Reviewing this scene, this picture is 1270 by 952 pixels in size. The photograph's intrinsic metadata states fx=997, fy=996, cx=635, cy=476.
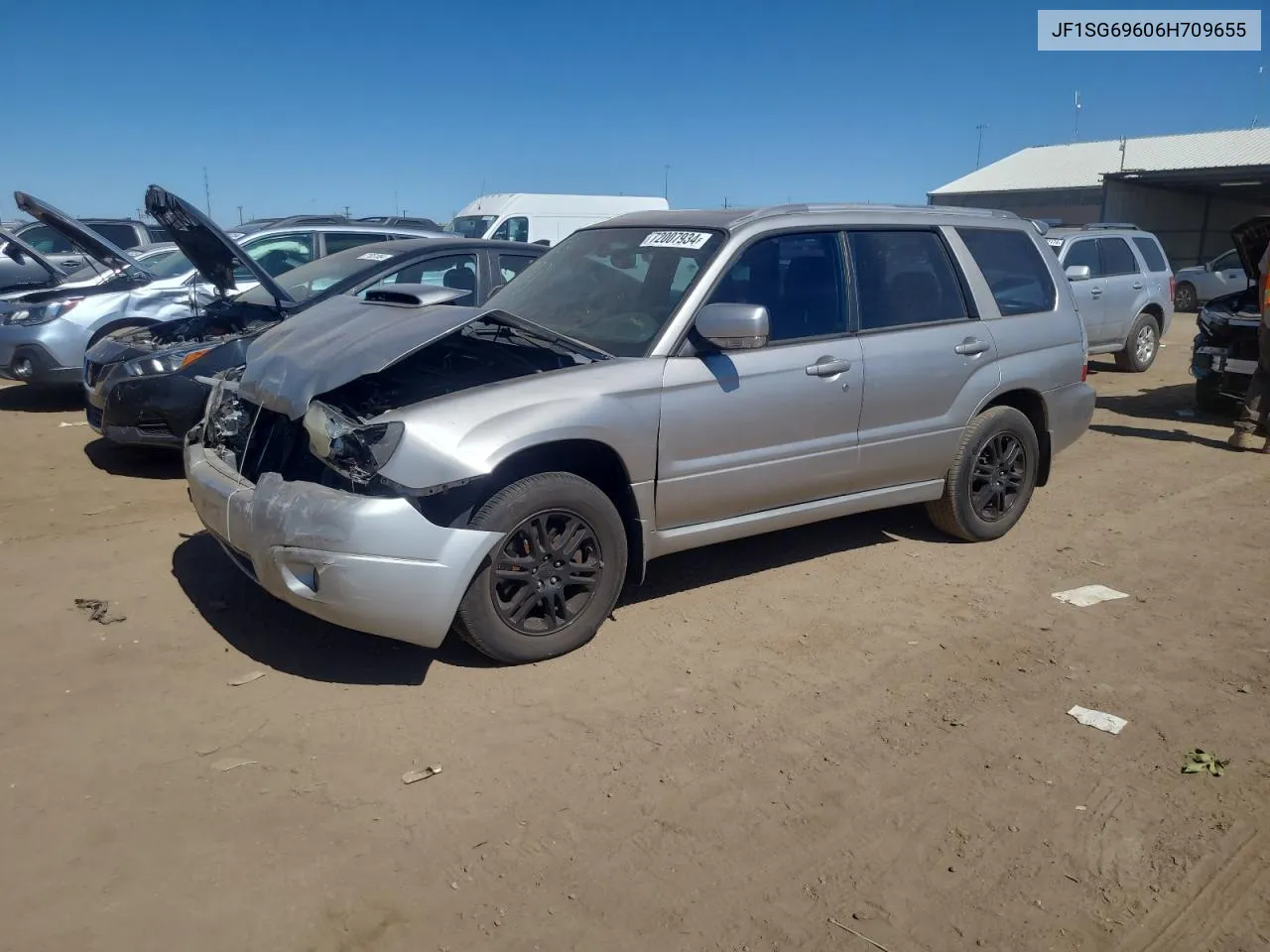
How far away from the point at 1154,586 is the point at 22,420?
30.3ft

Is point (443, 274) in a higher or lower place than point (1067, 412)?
higher

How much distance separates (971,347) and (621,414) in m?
2.35

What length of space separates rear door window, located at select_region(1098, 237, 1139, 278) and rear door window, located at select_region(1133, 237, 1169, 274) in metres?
0.24

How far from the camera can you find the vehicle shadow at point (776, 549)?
521 centimetres

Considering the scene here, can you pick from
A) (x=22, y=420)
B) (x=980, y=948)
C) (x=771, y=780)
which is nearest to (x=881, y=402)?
(x=771, y=780)

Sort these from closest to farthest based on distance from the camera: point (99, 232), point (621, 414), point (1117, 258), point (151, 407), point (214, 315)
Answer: point (621, 414) < point (151, 407) < point (214, 315) < point (1117, 258) < point (99, 232)

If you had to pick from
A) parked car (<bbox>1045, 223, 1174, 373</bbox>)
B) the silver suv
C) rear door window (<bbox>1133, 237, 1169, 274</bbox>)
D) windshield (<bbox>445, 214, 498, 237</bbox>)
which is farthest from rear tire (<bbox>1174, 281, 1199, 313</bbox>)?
the silver suv

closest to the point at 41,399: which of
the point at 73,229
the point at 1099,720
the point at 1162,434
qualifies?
the point at 73,229

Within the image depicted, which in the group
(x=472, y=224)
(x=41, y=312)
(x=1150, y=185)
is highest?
(x=1150, y=185)

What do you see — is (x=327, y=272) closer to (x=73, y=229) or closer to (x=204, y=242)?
(x=204, y=242)

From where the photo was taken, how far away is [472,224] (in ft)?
72.6

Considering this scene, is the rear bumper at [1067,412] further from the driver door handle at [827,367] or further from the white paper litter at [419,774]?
the white paper litter at [419,774]

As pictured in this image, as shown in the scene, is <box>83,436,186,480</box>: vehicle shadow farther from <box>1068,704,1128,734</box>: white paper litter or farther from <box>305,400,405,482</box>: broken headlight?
<box>1068,704,1128,734</box>: white paper litter

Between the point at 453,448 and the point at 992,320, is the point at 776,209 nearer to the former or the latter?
the point at 992,320
